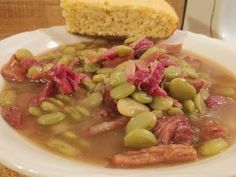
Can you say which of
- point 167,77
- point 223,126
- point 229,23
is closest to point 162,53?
point 167,77

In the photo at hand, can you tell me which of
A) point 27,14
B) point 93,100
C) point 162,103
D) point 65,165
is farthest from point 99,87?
point 27,14

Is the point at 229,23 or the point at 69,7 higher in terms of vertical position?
the point at 69,7

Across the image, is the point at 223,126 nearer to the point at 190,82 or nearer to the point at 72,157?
the point at 190,82

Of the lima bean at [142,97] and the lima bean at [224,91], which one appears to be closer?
the lima bean at [142,97]

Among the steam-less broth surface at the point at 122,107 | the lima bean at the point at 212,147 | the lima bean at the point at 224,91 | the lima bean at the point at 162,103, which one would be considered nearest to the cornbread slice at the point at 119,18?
the steam-less broth surface at the point at 122,107

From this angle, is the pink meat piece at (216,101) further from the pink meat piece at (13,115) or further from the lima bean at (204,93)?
the pink meat piece at (13,115)
